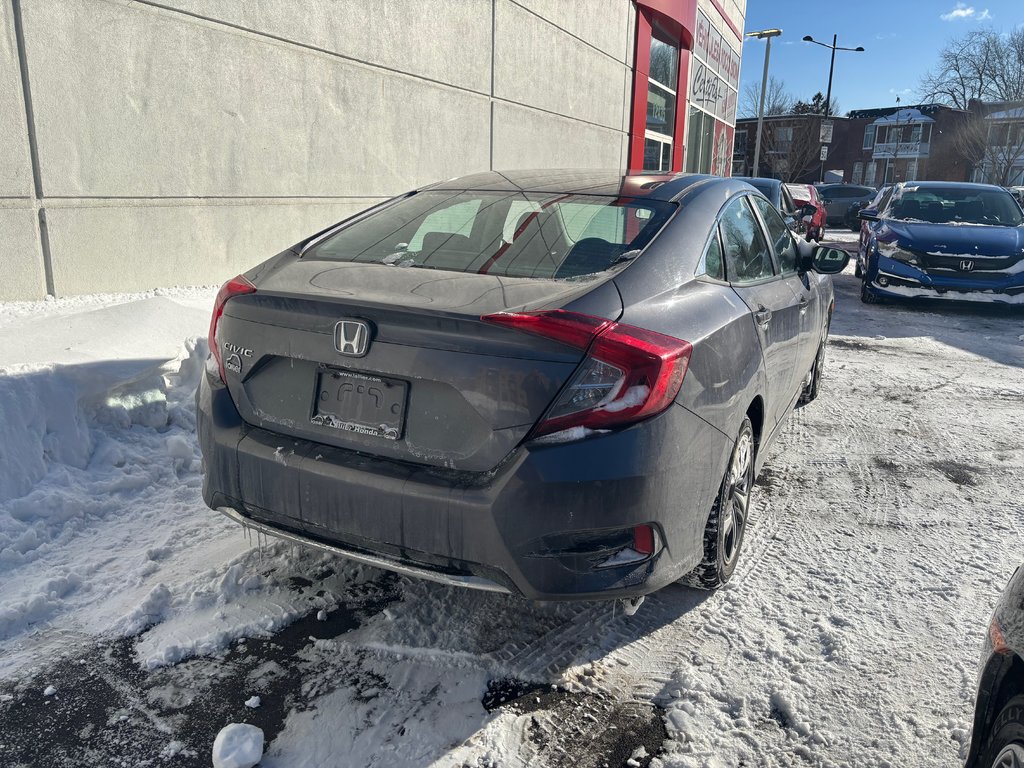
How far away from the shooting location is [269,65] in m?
6.94

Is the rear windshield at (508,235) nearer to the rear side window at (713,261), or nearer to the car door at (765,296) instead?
the rear side window at (713,261)

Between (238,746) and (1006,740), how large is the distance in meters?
1.91

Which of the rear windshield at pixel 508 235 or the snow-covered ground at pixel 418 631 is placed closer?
the snow-covered ground at pixel 418 631

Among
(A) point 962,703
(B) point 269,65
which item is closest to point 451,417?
(A) point 962,703

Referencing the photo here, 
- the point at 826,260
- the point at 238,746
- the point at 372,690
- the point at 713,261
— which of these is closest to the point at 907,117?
the point at 826,260

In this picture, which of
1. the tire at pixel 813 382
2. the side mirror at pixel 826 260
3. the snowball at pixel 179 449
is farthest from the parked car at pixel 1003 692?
the tire at pixel 813 382

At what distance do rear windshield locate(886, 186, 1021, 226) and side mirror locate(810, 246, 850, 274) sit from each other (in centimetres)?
740

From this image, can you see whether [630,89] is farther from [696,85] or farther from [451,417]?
[451,417]

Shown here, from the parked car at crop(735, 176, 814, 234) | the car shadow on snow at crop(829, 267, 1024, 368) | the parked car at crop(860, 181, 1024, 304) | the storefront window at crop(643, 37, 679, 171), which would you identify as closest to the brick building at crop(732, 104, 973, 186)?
the storefront window at crop(643, 37, 679, 171)

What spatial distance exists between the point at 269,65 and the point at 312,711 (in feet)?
19.9

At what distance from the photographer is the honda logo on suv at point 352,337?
2.43 meters

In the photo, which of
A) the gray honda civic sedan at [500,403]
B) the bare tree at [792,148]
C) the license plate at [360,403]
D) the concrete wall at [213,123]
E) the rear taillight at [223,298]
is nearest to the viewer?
the gray honda civic sedan at [500,403]

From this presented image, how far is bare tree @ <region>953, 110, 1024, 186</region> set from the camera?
137 feet

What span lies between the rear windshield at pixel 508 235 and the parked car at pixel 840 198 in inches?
1145
